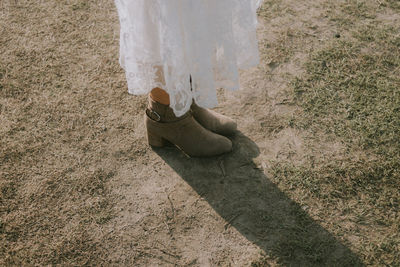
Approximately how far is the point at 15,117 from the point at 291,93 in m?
1.59

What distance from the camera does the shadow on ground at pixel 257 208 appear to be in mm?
1642

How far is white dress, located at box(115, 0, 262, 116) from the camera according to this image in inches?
50.6

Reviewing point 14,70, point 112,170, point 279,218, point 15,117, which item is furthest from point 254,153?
point 14,70

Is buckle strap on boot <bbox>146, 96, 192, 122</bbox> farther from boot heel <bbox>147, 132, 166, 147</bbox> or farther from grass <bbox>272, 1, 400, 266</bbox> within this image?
grass <bbox>272, 1, 400, 266</bbox>

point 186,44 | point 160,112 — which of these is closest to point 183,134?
point 160,112

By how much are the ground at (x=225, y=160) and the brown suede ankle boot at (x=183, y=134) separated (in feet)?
0.23

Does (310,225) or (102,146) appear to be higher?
(102,146)

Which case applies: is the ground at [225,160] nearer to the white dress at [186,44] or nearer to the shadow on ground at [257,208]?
the shadow on ground at [257,208]

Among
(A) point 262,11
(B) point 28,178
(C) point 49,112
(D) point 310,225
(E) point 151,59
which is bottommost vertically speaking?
(D) point 310,225

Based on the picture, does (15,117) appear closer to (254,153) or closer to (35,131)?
(35,131)

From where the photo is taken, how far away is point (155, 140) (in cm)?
200

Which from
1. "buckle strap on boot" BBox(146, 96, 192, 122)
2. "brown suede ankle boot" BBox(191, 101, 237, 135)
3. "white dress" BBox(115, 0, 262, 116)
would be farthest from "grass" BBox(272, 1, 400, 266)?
"white dress" BBox(115, 0, 262, 116)

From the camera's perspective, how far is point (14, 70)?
2453mm

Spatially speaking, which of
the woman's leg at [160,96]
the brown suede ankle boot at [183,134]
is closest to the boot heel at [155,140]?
the brown suede ankle boot at [183,134]
